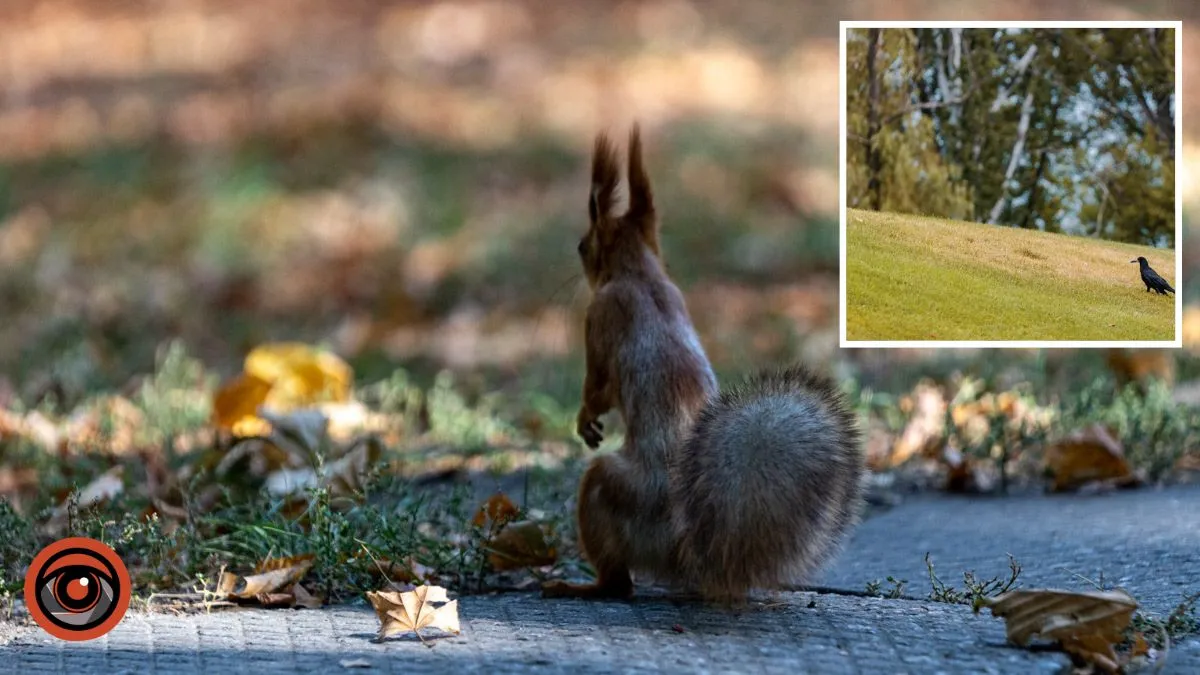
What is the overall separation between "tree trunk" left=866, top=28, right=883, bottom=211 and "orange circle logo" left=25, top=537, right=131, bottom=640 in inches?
67.9

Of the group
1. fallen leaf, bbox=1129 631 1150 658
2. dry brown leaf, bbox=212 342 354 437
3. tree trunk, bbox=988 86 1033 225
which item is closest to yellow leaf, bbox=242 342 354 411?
dry brown leaf, bbox=212 342 354 437

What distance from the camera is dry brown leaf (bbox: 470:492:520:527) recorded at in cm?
321

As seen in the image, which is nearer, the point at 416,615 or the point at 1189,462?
the point at 416,615

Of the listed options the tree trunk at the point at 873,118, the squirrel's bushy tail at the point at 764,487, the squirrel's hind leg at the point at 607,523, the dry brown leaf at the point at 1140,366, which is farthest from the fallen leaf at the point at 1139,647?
the dry brown leaf at the point at 1140,366

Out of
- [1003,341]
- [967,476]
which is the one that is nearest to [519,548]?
[1003,341]

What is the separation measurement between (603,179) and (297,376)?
2.40 meters

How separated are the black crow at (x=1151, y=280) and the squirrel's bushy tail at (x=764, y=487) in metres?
0.86

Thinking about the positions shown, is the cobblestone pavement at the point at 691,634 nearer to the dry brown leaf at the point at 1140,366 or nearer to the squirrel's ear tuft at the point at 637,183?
the squirrel's ear tuft at the point at 637,183

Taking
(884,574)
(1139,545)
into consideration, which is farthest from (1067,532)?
(884,574)

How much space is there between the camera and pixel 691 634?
2598 mm

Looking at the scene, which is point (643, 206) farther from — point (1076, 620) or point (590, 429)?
point (1076, 620)

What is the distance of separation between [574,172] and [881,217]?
631 centimetres

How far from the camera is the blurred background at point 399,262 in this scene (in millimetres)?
3998

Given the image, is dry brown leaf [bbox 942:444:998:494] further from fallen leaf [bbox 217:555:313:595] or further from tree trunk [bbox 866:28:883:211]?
fallen leaf [bbox 217:555:313:595]
